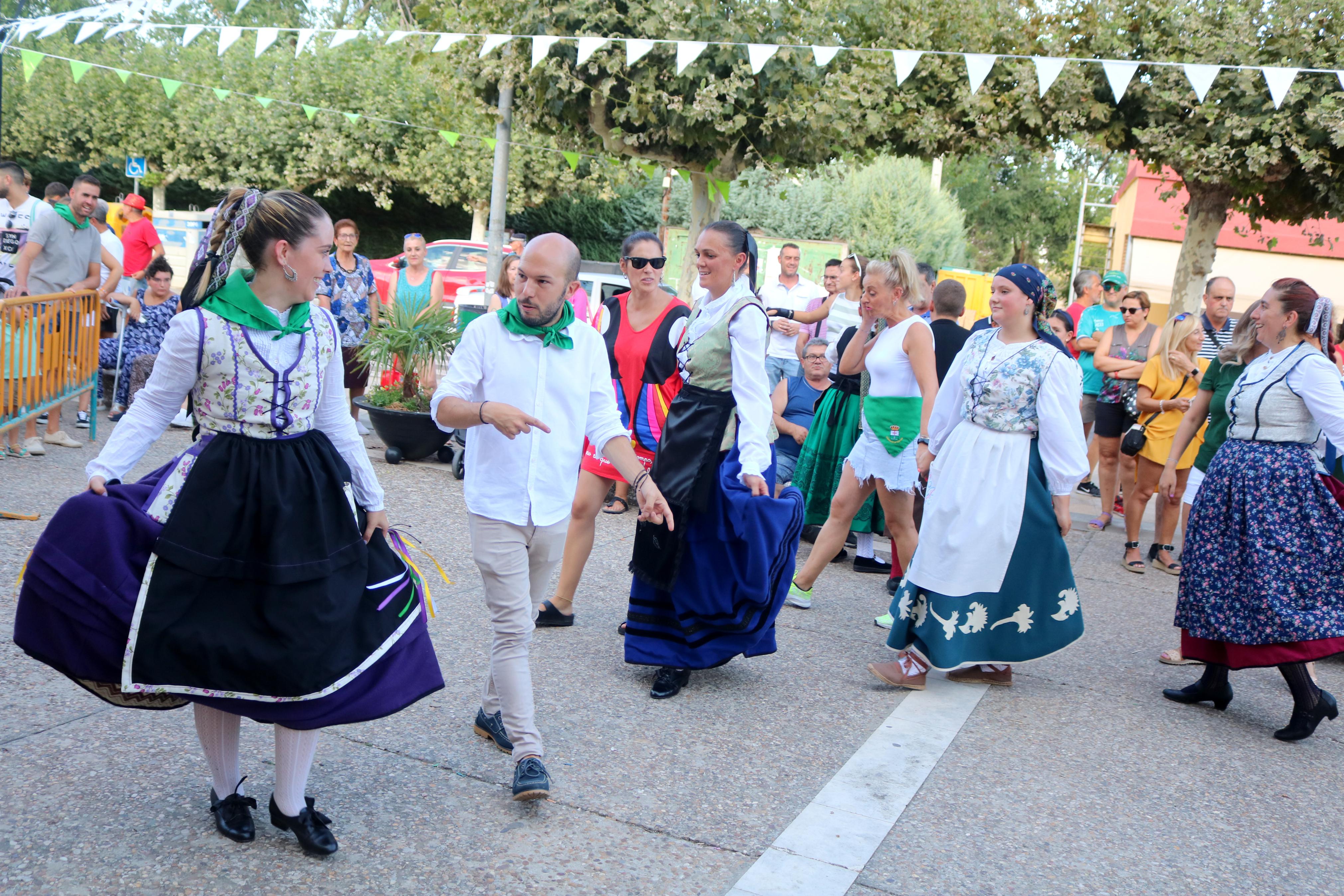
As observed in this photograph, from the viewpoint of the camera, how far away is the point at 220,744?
9.89ft

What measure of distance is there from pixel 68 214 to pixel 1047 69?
7.88 meters

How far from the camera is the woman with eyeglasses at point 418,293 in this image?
9.02 metres

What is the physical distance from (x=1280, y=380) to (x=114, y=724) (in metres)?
4.78

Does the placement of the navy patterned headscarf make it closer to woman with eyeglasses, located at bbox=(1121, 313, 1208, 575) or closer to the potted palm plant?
woman with eyeglasses, located at bbox=(1121, 313, 1208, 575)

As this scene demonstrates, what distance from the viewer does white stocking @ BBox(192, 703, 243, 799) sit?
2.99m

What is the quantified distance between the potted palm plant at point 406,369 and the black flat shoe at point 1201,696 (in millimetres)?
5793

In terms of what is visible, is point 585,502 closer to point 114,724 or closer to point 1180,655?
point 114,724

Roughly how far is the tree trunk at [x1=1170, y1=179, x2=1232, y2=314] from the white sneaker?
9734 mm

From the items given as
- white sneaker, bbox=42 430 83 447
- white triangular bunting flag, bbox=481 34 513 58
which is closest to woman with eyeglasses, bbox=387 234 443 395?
white triangular bunting flag, bbox=481 34 513 58

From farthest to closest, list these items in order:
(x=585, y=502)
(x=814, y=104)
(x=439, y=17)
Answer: (x=439, y=17)
(x=814, y=104)
(x=585, y=502)

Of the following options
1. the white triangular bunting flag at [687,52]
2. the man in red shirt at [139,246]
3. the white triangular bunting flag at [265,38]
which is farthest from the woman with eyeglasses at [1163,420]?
the white triangular bunting flag at [265,38]

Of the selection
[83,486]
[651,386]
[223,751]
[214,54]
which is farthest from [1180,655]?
[214,54]

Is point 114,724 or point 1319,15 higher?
point 1319,15

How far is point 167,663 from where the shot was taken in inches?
107
